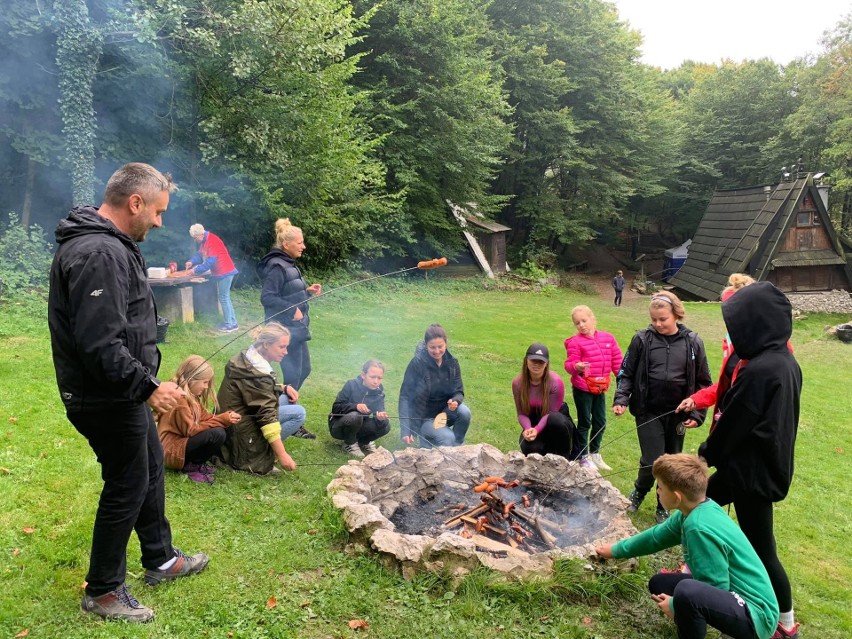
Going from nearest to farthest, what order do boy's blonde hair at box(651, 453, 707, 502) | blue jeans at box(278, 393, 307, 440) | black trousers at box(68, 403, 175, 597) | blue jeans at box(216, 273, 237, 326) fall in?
1. black trousers at box(68, 403, 175, 597)
2. boy's blonde hair at box(651, 453, 707, 502)
3. blue jeans at box(278, 393, 307, 440)
4. blue jeans at box(216, 273, 237, 326)

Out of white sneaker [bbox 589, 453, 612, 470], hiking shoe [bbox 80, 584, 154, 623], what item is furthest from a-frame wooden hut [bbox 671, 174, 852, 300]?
hiking shoe [bbox 80, 584, 154, 623]

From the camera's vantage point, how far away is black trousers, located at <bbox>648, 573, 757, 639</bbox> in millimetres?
2496

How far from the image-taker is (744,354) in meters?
2.97

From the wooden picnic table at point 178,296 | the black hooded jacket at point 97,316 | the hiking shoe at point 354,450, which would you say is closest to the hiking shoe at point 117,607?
the black hooded jacket at point 97,316

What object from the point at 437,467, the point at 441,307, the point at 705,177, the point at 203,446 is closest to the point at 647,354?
the point at 437,467

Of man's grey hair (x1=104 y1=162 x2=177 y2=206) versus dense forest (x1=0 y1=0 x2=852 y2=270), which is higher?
dense forest (x1=0 y1=0 x2=852 y2=270)

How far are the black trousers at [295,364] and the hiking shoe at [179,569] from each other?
7.99 feet

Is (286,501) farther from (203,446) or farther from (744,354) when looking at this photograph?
(744,354)

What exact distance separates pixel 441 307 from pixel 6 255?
30.9ft

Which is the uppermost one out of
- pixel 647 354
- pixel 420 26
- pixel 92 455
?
pixel 420 26

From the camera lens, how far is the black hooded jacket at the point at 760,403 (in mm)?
2818

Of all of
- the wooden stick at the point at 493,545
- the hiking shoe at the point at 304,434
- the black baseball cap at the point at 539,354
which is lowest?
the wooden stick at the point at 493,545

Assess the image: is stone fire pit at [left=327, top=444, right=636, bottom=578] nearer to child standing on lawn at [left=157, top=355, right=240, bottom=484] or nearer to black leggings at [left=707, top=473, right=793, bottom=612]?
black leggings at [left=707, top=473, right=793, bottom=612]

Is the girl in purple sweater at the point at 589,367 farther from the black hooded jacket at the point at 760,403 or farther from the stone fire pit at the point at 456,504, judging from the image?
the black hooded jacket at the point at 760,403
